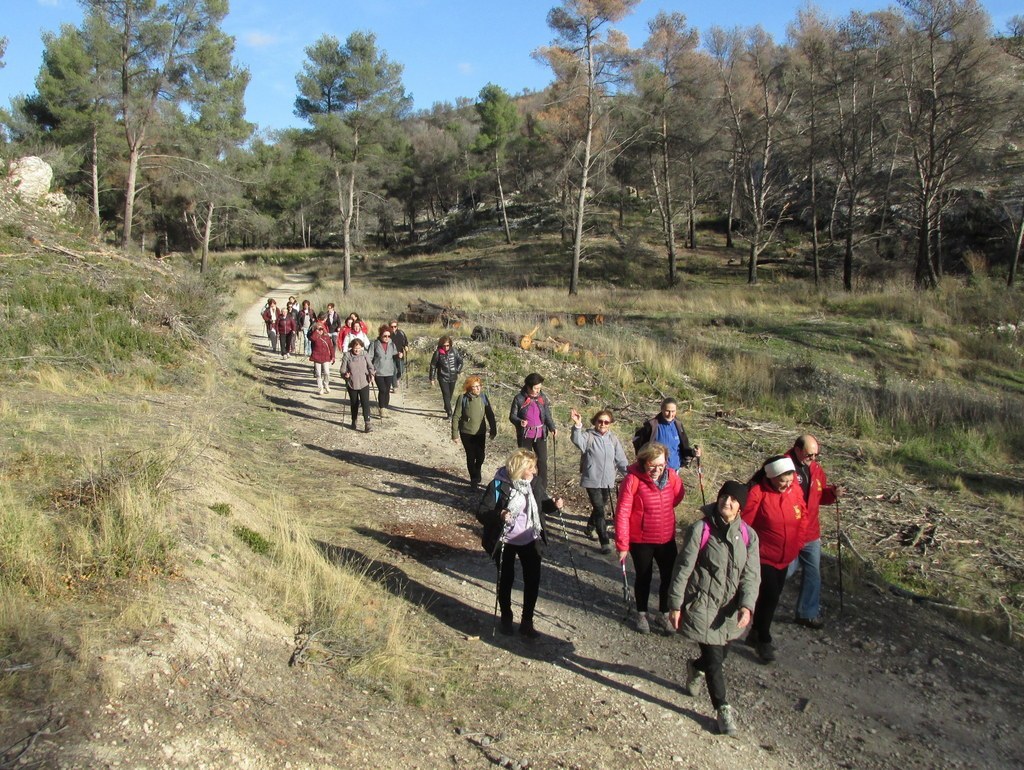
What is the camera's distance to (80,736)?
128 inches

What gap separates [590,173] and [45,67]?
73.4 ft

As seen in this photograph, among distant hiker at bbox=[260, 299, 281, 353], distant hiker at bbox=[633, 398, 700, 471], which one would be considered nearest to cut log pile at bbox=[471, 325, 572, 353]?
distant hiker at bbox=[260, 299, 281, 353]

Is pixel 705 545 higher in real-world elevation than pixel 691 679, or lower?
higher

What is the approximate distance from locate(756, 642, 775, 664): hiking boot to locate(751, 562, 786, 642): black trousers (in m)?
0.03

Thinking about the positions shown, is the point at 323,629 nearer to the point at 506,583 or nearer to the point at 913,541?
the point at 506,583

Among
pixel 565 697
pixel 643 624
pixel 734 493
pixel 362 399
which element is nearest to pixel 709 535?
pixel 734 493

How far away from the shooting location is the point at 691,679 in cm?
479

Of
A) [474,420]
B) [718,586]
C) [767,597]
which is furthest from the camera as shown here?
[474,420]

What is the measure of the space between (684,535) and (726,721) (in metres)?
1.52

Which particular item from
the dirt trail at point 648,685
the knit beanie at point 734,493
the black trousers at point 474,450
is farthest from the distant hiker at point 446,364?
the knit beanie at point 734,493

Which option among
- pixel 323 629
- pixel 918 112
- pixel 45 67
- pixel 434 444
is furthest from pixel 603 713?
pixel 45 67

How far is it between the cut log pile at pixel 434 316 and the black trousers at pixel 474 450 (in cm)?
1219

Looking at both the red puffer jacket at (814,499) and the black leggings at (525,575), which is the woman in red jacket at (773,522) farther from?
the black leggings at (525,575)

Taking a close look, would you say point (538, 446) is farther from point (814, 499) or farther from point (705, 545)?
point (705, 545)
